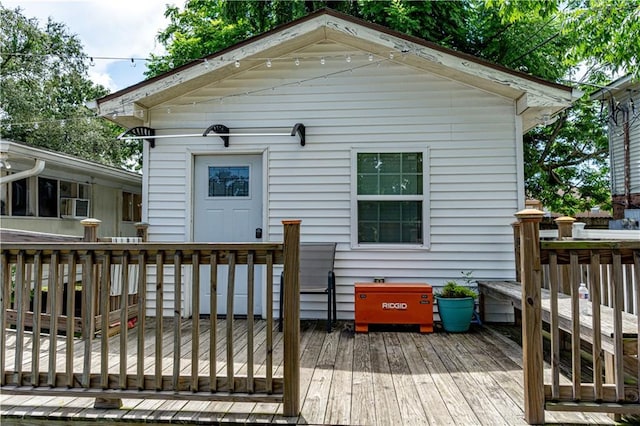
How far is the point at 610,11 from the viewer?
482 centimetres

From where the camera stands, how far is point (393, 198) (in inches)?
177

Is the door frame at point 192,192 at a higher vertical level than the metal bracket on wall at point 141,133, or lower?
lower

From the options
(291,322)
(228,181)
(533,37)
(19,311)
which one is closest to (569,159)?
(533,37)

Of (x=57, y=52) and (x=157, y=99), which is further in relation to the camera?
(x=57, y=52)

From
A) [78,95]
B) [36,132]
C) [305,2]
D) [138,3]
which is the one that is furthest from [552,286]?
[78,95]

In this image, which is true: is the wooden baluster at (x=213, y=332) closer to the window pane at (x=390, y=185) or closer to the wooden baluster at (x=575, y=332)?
the wooden baluster at (x=575, y=332)

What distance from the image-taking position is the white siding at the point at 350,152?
442 centimetres

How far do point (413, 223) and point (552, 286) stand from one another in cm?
240

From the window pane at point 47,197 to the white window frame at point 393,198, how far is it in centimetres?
538

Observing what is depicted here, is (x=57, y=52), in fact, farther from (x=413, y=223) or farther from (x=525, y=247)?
(x=525, y=247)

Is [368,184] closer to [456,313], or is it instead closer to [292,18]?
[456,313]

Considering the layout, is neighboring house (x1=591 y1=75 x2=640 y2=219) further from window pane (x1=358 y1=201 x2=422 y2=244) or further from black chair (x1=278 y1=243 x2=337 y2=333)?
black chair (x1=278 y1=243 x2=337 y2=333)

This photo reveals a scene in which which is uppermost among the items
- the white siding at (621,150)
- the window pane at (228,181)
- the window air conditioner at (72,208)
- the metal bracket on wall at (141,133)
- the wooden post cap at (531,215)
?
the white siding at (621,150)

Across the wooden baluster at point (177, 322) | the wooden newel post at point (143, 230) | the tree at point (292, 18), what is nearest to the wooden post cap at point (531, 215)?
the wooden baluster at point (177, 322)
